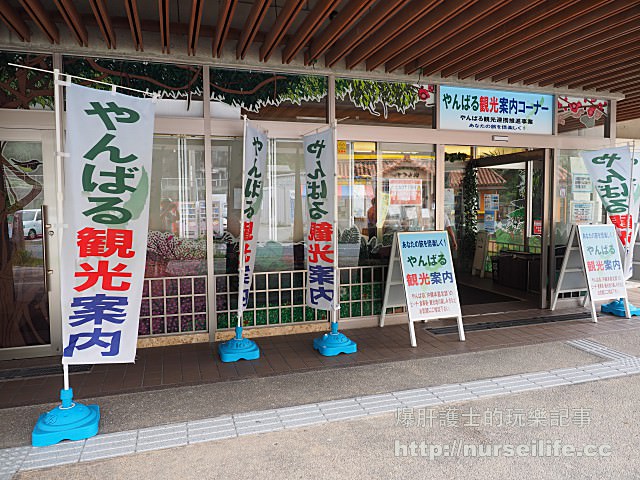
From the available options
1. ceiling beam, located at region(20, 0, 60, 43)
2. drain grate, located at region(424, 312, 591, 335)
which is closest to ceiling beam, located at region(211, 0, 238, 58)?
ceiling beam, located at region(20, 0, 60, 43)

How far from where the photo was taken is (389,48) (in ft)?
16.0

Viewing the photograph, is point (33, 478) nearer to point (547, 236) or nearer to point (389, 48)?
point (389, 48)

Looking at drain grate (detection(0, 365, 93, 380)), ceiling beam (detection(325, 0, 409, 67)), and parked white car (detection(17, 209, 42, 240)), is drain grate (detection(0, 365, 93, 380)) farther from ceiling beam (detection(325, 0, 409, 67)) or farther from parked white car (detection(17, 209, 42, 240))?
ceiling beam (detection(325, 0, 409, 67))

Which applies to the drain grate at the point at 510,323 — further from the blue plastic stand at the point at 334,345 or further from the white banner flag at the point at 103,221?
the white banner flag at the point at 103,221

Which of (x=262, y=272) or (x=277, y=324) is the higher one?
(x=262, y=272)

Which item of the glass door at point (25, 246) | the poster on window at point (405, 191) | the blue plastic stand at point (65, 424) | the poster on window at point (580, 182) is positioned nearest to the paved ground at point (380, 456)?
the blue plastic stand at point (65, 424)

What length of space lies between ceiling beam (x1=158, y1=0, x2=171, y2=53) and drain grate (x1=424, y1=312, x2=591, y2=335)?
165 inches

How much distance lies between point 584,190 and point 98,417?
6.71m

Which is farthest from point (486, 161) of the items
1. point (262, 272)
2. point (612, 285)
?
point (262, 272)

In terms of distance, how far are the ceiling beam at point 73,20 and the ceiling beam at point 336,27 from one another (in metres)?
2.15

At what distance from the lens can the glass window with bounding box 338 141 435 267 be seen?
5.69 meters

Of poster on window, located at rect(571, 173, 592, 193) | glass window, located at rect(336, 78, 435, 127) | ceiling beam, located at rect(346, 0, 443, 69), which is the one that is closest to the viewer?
ceiling beam, located at rect(346, 0, 443, 69)

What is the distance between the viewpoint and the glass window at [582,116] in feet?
21.8

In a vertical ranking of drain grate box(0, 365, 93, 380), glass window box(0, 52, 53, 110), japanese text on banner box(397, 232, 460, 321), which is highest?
glass window box(0, 52, 53, 110)
